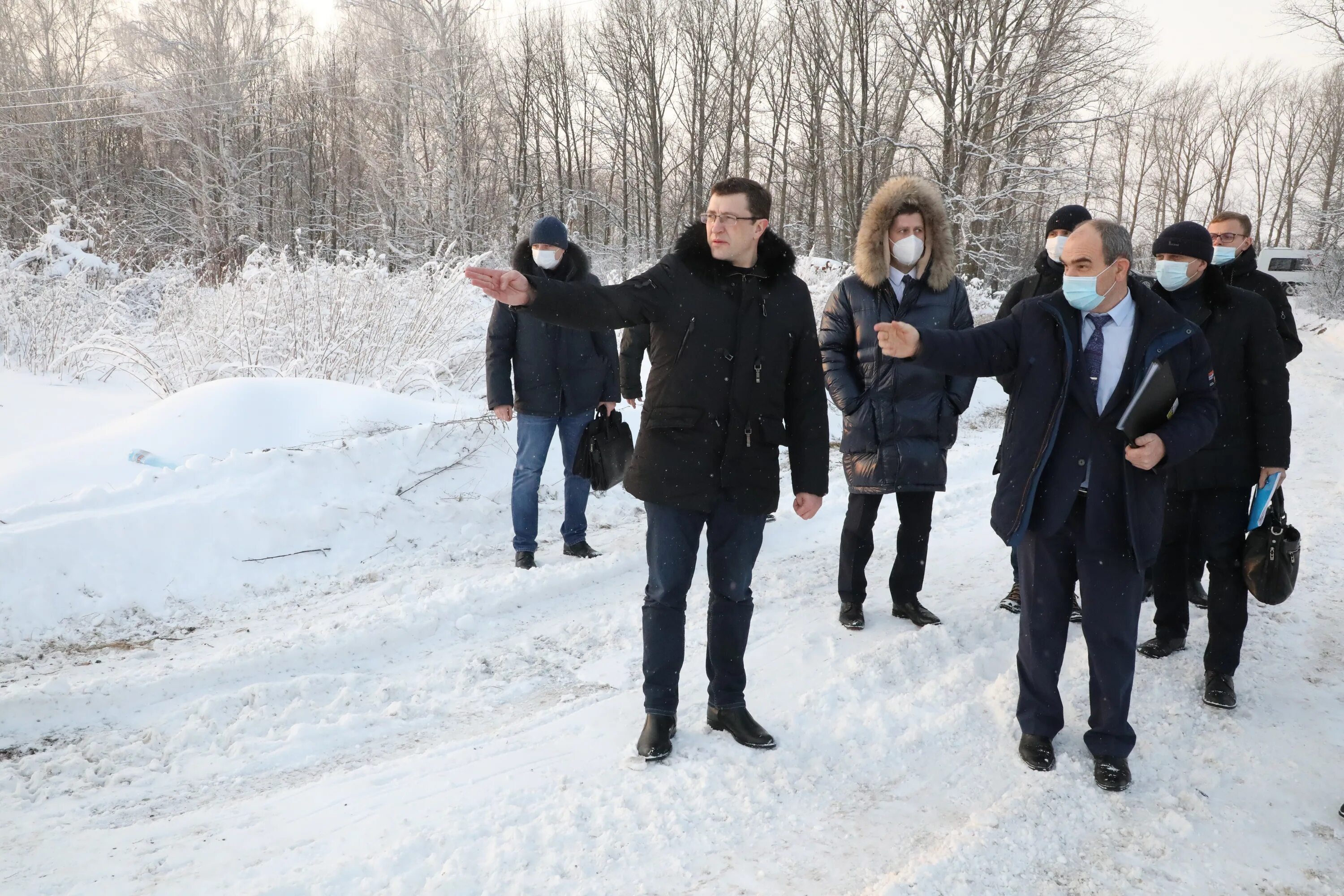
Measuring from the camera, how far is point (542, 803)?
2.71 m

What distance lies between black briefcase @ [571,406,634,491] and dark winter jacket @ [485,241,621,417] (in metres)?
0.33

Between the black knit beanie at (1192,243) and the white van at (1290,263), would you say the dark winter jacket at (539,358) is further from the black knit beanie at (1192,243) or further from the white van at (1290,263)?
the white van at (1290,263)

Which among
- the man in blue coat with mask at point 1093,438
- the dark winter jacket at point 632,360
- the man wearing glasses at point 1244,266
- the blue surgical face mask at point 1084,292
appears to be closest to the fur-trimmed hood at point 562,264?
the dark winter jacket at point 632,360

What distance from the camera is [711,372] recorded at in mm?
2938

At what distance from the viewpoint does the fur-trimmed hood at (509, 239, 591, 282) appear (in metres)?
5.03

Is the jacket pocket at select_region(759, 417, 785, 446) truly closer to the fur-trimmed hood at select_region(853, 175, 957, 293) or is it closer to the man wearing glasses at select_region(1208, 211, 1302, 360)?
the fur-trimmed hood at select_region(853, 175, 957, 293)

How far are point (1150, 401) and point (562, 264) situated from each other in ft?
11.0

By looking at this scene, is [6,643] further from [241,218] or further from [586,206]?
[586,206]

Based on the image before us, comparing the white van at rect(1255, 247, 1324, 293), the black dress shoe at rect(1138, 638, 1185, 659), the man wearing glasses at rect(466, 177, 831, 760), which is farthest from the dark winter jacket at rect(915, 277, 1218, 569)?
the white van at rect(1255, 247, 1324, 293)

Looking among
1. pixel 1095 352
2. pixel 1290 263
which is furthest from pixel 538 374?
pixel 1290 263

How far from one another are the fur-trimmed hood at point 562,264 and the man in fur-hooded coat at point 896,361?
1.68 m

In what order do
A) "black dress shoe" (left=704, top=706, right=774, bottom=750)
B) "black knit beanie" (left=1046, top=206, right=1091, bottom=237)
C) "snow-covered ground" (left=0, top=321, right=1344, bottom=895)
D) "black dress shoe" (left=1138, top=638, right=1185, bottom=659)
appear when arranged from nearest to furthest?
"snow-covered ground" (left=0, top=321, right=1344, bottom=895)
"black dress shoe" (left=704, top=706, right=774, bottom=750)
"black dress shoe" (left=1138, top=638, right=1185, bottom=659)
"black knit beanie" (left=1046, top=206, right=1091, bottom=237)

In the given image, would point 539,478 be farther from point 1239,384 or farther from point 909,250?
point 1239,384

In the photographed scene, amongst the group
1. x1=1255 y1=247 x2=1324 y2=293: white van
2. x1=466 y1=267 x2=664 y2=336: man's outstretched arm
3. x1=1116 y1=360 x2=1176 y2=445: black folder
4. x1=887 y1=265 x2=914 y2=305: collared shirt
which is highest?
x1=1255 y1=247 x2=1324 y2=293: white van
